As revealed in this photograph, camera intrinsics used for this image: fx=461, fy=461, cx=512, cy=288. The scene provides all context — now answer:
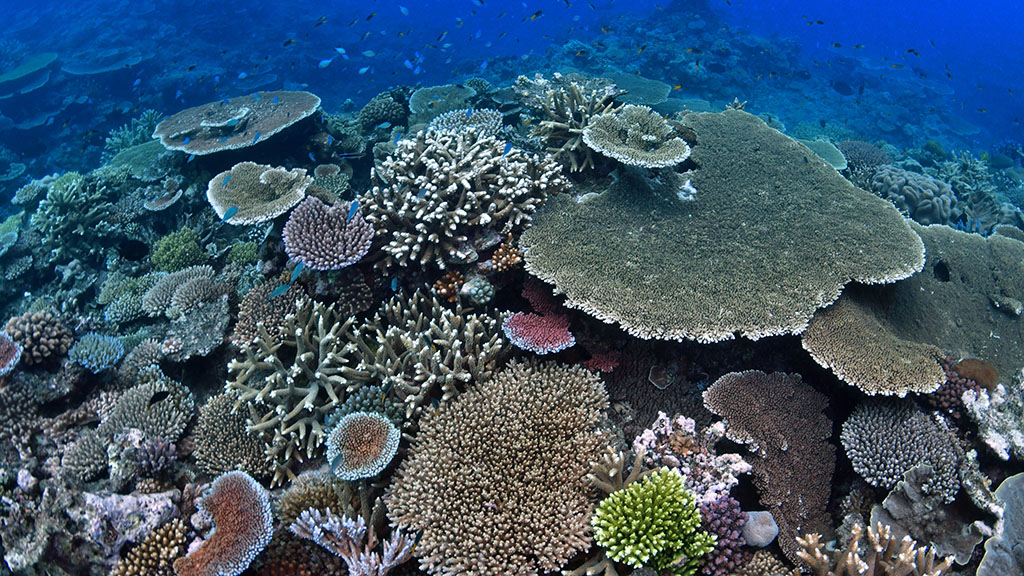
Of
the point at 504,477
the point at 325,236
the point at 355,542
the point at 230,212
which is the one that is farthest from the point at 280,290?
the point at 504,477

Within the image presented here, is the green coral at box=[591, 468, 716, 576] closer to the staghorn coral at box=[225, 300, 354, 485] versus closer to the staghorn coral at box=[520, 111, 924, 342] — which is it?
the staghorn coral at box=[520, 111, 924, 342]

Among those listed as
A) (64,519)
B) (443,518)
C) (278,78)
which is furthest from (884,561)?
(278,78)

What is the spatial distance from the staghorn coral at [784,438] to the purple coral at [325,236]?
3739 millimetres

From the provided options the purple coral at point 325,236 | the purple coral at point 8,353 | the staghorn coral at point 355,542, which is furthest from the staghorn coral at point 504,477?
the purple coral at point 8,353

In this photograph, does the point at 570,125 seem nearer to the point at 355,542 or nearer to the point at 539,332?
the point at 539,332

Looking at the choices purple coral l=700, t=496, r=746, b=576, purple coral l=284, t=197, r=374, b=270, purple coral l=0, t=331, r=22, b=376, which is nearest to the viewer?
purple coral l=700, t=496, r=746, b=576

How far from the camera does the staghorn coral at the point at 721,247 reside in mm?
4246

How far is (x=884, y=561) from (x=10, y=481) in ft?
22.5

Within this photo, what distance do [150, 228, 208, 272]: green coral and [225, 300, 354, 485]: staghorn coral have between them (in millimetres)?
4253

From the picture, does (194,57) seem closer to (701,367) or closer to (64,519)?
(64,519)

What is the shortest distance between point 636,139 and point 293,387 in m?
4.67

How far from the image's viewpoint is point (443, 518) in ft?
10.6

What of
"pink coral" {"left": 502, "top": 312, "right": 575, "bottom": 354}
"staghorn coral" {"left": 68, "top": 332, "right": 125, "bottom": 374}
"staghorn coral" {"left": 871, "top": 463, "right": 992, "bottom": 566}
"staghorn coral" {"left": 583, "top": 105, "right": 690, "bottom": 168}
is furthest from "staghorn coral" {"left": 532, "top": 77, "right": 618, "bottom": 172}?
"staghorn coral" {"left": 68, "top": 332, "right": 125, "bottom": 374}

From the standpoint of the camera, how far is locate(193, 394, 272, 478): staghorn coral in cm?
423
